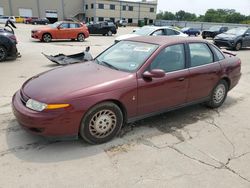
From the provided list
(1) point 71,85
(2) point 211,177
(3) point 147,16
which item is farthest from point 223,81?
(3) point 147,16

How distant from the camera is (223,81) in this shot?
5531mm

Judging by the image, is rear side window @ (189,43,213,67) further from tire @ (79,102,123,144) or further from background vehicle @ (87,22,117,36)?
background vehicle @ (87,22,117,36)

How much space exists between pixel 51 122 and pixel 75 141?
2.17 feet

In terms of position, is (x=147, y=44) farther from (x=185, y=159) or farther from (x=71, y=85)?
(x=185, y=159)

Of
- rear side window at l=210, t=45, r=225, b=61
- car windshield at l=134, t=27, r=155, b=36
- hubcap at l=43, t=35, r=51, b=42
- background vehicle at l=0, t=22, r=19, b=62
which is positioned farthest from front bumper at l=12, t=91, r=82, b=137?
hubcap at l=43, t=35, r=51, b=42

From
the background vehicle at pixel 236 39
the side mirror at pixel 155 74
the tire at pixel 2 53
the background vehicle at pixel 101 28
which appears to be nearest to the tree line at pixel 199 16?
the background vehicle at pixel 101 28

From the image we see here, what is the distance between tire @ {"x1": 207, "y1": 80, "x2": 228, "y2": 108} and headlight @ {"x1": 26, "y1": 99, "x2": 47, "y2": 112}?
3.45m

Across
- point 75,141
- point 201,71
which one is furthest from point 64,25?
point 75,141

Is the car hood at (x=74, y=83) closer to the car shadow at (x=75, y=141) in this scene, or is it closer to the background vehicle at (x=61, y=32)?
the car shadow at (x=75, y=141)

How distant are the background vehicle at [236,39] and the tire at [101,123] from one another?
15048mm

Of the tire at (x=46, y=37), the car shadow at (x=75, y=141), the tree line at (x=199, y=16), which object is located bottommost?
the tree line at (x=199, y=16)

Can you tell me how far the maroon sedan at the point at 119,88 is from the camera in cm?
346

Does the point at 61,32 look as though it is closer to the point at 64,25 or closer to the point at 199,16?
the point at 64,25

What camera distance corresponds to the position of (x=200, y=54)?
5.04 m
